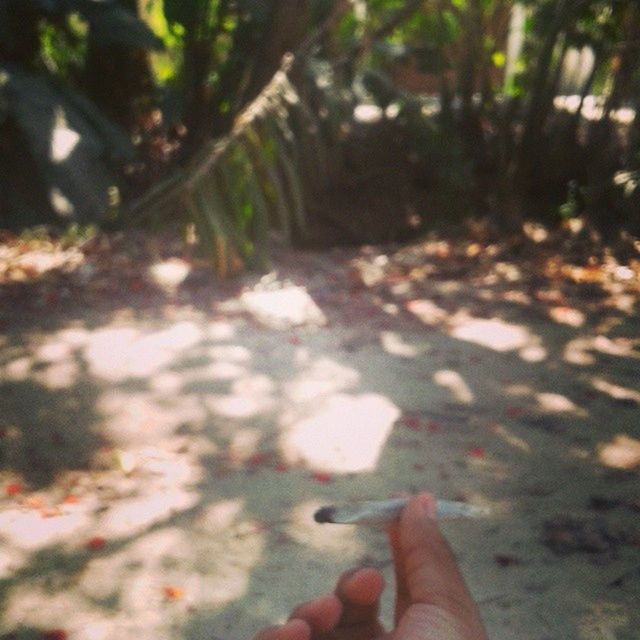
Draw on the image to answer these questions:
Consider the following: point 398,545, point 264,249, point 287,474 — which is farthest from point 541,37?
point 398,545

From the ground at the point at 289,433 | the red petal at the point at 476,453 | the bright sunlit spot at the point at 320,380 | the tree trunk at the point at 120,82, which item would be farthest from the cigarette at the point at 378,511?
the tree trunk at the point at 120,82

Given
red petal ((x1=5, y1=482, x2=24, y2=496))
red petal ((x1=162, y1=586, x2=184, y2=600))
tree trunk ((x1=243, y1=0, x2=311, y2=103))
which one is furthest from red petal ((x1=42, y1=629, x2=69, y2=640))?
tree trunk ((x1=243, y1=0, x2=311, y2=103))

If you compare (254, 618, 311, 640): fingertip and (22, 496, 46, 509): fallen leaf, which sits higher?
(254, 618, 311, 640): fingertip

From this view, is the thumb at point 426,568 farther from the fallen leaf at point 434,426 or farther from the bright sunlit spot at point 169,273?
the bright sunlit spot at point 169,273

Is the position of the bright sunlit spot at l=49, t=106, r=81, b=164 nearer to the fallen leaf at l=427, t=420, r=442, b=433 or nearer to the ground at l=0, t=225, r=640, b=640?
the ground at l=0, t=225, r=640, b=640

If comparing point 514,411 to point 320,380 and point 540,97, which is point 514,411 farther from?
point 540,97

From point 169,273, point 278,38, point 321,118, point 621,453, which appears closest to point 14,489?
point 621,453
